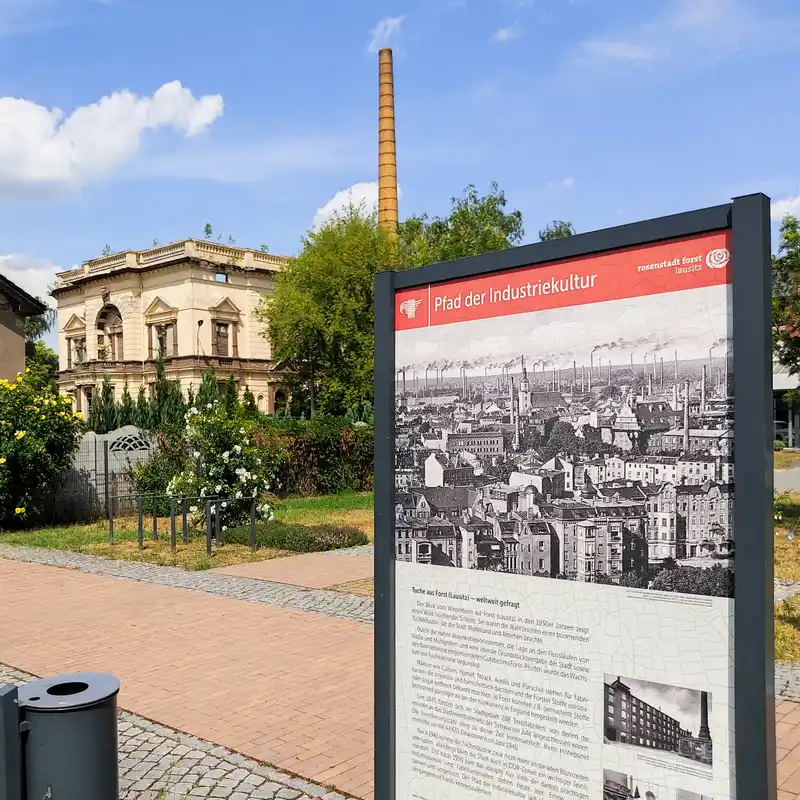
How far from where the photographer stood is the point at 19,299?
2722 centimetres

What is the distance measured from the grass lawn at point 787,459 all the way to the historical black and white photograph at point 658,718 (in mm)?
33487

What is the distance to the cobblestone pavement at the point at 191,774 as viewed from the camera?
15.0ft

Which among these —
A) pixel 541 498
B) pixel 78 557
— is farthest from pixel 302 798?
pixel 78 557

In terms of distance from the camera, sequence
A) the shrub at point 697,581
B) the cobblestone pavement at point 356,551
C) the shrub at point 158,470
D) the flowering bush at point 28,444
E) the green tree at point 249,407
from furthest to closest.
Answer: the green tree at point 249,407 → the shrub at point 158,470 → the flowering bush at point 28,444 → the cobblestone pavement at point 356,551 → the shrub at point 697,581

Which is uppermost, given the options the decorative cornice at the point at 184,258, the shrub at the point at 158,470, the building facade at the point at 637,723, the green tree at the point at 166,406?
the decorative cornice at the point at 184,258

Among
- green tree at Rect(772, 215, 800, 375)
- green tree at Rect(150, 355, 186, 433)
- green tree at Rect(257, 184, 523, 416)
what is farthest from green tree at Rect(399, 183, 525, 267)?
green tree at Rect(772, 215, 800, 375)

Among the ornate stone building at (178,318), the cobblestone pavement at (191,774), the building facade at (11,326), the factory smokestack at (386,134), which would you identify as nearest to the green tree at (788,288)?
the cobblestone pavement at (191,774)

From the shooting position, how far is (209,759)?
5039 millimetres

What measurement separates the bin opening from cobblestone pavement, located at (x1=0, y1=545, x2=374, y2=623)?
15.8ft

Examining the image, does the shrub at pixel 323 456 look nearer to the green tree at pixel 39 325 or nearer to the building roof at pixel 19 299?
the building roof at pixel 19 299

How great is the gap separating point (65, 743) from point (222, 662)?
3.64m

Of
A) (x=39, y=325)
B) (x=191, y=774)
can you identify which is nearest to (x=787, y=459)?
(x=191, y=774)

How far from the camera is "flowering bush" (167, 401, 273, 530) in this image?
1388cm

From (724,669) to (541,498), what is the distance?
76cm
